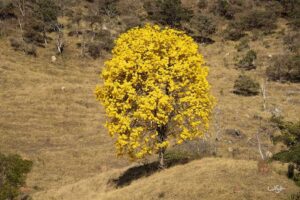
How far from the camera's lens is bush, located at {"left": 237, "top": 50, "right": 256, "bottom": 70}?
70375 millimetres

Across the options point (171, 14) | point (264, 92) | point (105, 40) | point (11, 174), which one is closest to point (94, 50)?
point (105, 40)

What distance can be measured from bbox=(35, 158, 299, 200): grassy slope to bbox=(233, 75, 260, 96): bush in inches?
1350

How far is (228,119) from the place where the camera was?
2015 inches

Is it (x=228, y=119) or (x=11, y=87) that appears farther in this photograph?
(x=11, y=87)

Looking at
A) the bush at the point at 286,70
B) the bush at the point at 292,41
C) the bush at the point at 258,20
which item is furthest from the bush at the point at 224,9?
the bush at the point at 286,70

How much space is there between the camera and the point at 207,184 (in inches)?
902

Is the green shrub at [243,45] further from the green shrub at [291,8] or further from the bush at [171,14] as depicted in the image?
the green shrub at [291,8]

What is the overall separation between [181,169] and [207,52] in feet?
179

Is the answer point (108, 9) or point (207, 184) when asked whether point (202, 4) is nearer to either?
point (108, 9)

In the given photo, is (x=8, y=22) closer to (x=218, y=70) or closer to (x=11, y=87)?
(x=11, y=87)

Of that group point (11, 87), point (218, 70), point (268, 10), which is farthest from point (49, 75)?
point (268, 10)

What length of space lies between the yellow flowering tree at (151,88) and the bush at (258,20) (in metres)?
64.3

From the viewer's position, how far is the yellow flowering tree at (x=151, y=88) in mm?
24641

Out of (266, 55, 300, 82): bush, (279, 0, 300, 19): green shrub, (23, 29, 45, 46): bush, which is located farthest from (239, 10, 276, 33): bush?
(23, 29, 45, 46): bush
